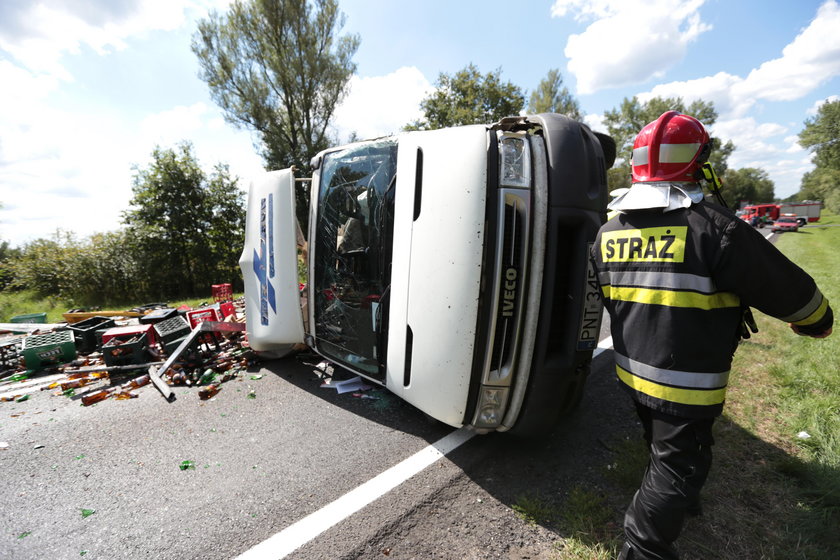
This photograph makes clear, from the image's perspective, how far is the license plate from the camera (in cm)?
225

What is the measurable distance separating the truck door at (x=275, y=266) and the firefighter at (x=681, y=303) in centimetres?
300

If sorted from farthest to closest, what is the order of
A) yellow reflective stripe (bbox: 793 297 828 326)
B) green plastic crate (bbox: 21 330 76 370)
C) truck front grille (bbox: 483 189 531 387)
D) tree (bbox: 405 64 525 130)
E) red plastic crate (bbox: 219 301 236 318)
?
tree (bbox: 405 64 525 130) < red plastic crate (bbox: 219 301 236 318) < green plastic crate (bbox: 21 330 76 370) < truck front grille (bbox: 483 189 531 387) < yellow reflective stripe (bbox: 793 297 828 326)

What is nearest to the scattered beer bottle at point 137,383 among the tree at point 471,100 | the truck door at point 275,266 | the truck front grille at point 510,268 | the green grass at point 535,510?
the truck door at point 275,266

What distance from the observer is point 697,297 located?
1496mm

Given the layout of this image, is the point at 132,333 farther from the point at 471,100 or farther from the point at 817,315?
the point at 471,100

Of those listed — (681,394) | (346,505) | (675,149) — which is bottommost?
(346,505)

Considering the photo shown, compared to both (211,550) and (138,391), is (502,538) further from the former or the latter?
(138,391)

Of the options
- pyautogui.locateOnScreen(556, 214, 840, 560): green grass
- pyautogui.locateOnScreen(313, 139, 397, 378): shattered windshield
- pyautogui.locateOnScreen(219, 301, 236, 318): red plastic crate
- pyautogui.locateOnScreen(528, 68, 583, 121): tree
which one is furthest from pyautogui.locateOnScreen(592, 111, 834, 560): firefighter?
pyautogui.locateOnScreen(528, 68, 583, 121): tree

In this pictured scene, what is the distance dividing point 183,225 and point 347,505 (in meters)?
16.5

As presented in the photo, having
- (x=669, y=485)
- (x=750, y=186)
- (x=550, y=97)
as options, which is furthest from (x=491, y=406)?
(x=750, y=186)

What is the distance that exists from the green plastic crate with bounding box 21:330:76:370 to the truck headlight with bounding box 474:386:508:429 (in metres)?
5.57

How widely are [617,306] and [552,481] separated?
1.24 metres

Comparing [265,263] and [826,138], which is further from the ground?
[826,138]

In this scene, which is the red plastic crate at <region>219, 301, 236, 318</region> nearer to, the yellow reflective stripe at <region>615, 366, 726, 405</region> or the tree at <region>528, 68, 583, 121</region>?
the yellow reflective stripe at <region>615, 366, 726, 405</region>
